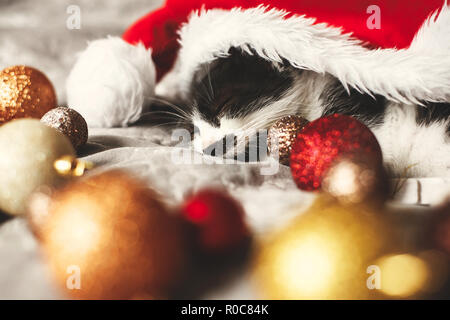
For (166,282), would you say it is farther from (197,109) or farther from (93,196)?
(197,109)

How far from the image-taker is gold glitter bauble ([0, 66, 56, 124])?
2.45 feet

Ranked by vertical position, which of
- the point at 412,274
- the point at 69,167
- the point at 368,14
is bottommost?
the point at 412,274

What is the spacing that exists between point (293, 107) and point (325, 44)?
14 centimetres

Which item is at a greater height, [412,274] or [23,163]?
[23,163]

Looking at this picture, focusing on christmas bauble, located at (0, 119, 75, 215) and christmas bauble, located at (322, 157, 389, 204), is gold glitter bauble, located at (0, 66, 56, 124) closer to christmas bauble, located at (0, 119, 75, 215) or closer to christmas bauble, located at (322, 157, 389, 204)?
christmas bauble, located at (0, 119, 75, 215)

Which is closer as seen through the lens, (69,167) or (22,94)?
(69,167)

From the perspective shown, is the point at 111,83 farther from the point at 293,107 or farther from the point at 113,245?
the point at 113,245

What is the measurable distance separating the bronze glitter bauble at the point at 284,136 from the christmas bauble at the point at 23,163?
32cm

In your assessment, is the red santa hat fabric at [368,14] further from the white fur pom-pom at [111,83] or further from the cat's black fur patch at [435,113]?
the white fur pom-pom at [111,83]

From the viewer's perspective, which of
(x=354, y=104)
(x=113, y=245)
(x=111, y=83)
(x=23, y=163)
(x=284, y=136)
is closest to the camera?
(x=113, y=245)

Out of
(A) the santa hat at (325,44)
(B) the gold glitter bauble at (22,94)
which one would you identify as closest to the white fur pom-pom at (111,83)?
(A) the santa hat at (325,44)

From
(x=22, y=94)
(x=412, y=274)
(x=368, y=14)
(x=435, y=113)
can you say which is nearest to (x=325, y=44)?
(x=368, y=14)

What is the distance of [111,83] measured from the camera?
2.86 ft

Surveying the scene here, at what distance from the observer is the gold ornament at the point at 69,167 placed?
0.53 meters
